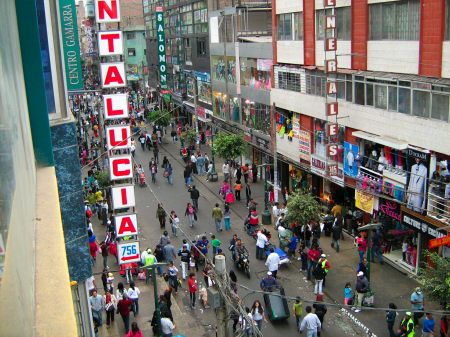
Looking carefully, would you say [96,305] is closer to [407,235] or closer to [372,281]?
[372,281]

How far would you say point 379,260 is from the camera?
2192cm

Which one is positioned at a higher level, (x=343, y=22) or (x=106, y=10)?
(x=106, y=10)

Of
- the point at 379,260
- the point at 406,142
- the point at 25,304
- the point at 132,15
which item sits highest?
the point at 132,15

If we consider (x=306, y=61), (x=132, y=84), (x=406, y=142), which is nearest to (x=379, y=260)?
(x=406, y=142)

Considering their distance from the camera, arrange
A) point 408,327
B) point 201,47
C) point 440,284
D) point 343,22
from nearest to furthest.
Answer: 1. point 408,327
2. point 440,284
3. point 343,22
4. point 201,47

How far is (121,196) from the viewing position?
52.1 ft

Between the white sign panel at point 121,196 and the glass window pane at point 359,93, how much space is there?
11271 millimetres

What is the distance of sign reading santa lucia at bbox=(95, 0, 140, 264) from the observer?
14.9m

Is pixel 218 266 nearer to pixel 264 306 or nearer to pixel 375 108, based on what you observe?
pixel 264 306

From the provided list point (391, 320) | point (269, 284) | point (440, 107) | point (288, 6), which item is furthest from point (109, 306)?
point (288, 6)

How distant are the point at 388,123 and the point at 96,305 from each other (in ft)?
→ 40.3

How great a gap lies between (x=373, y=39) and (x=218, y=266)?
12809 mm

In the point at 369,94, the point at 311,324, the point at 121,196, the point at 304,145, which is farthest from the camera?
the point at 304,145

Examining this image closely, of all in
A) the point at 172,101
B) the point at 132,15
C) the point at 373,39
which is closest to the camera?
the point at 373,39
